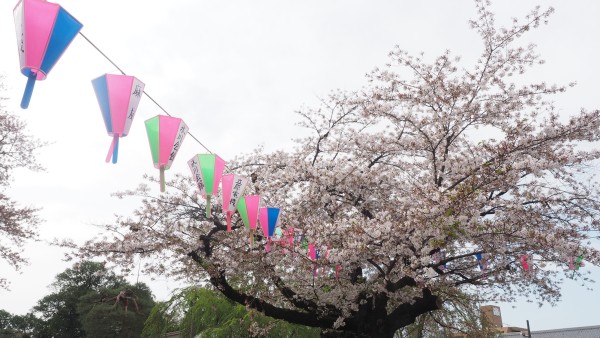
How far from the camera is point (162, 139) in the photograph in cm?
528

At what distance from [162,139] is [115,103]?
0.94 m

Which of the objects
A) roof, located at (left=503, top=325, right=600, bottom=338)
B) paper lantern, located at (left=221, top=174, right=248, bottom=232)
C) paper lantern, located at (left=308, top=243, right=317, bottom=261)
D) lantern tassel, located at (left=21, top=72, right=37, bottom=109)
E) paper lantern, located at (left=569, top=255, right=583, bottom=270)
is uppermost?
paper lantern, located at (left=221, top=174, right=248, bottom=232)

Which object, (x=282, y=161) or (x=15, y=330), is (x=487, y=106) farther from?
(x=15, y=330)

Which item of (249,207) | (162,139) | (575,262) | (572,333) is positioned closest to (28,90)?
(162,139)

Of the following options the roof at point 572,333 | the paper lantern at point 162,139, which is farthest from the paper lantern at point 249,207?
the roof at point 572,333

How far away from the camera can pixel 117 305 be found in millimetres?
30891

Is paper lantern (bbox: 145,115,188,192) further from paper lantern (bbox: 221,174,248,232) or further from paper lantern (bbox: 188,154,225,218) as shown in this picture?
paper lantern (bbox: 221,174,248,232)

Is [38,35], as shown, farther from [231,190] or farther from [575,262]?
[575,262]

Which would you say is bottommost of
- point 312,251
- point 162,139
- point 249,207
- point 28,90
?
point 312,251

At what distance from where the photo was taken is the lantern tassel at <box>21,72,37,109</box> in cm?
367

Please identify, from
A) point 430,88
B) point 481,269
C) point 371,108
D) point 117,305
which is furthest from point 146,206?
point 117,305

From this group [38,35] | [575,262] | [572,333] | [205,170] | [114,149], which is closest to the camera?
[38,35]

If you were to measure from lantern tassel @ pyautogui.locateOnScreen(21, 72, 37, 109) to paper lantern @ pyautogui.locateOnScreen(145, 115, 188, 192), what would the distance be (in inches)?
62.2

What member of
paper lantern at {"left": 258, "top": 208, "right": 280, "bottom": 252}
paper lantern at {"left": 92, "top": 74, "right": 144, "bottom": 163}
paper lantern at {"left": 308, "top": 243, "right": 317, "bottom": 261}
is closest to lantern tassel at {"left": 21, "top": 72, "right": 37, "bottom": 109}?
paper lantern at {"left": 92, "top": 74, "right": 144, "bottom": 163}
